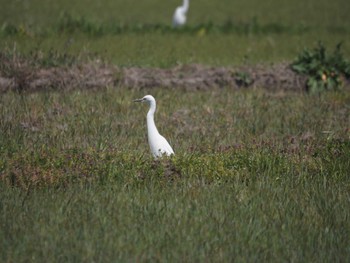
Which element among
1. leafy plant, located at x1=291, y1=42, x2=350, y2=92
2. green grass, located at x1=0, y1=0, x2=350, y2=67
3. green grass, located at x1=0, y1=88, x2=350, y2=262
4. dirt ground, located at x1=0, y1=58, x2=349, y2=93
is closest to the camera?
green grass, located at x1=0, y1=88, x2=350, y2=262

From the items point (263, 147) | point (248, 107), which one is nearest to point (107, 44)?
point (248, 107)

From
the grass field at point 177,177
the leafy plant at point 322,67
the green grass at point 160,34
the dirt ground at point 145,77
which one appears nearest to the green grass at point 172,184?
the grass field at point 177,177

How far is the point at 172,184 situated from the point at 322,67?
7.16 metres

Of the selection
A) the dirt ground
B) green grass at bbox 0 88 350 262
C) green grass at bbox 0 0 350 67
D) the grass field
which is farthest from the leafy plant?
green grass at bbox 0 88 350 262

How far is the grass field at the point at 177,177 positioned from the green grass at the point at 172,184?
0.02 meters

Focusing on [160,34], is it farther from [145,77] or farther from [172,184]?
[172,184]

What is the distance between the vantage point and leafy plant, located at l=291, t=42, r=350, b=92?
13906 millimetres

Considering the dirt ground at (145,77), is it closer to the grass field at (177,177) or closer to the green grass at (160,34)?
the grass field at (177,177)

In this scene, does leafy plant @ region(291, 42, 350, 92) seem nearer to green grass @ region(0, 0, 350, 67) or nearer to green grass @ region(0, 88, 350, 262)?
green grass @ region(0, 0, 350, 67)

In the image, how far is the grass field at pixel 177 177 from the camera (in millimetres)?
5840

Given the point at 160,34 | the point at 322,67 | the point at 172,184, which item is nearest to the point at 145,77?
the point at 322,67

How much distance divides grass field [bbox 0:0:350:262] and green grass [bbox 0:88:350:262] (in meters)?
0.02

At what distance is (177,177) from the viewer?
7.72m

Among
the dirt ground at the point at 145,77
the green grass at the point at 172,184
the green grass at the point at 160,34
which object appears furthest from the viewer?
the green grass at the point at 160,34
